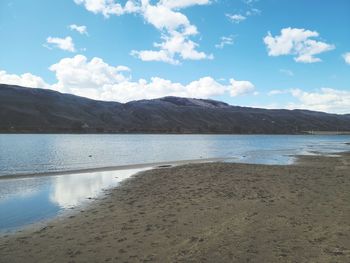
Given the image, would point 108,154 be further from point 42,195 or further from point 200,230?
point 200,230

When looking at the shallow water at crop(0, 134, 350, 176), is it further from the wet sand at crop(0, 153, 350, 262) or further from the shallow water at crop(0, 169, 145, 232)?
the wet sand at crop(0, 153, 350, 262)

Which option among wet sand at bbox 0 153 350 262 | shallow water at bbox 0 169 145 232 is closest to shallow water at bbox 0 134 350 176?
shallow water at bbox 0 169 145 232

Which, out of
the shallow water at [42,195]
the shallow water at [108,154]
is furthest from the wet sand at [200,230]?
the shallow water at [108,154]

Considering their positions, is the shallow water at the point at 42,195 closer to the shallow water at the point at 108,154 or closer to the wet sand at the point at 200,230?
the wet sand at the point at 200,230

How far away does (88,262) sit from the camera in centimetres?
938

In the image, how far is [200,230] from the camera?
476 inches

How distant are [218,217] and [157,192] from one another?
289 inches

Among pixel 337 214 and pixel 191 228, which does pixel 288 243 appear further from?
pixel 337 214

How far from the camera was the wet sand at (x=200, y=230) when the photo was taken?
970cm

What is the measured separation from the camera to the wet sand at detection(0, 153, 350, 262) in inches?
382

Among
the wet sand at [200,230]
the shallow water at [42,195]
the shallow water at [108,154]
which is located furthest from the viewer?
the shallow water at [108,154]

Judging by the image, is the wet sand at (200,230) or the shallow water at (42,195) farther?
the shallow water at (42,195)

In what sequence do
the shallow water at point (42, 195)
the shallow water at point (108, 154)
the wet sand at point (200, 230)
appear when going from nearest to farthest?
the wet sand at point (200, 230), the shallow water at point (42, 195), the shallow water at point (108, 154)

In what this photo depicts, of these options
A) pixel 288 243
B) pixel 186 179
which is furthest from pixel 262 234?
pixel 186 179
